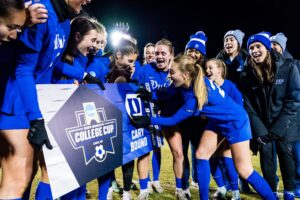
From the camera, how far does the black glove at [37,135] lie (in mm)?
2231

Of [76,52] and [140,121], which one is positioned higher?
[76,52]

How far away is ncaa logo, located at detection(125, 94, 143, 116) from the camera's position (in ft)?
12.3

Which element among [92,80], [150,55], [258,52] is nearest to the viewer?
[92,80]

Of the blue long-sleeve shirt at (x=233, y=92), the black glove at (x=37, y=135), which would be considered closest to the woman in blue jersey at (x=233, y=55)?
the blue long-sleeve shirt at (x=233, y=92)

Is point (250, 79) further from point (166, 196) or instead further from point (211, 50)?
point (211, 50)

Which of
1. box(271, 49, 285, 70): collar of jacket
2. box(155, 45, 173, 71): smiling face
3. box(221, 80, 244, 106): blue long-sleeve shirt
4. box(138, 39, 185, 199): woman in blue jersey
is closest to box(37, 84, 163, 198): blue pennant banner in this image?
box(138, 39, 185, 199): woman in blue jersey

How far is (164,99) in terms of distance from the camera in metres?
4.43

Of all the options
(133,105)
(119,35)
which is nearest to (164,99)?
(133,105)

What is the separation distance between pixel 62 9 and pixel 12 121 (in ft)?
2.77

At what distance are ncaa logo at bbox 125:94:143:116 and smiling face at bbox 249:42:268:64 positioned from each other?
4.78ft

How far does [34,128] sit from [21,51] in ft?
1.66

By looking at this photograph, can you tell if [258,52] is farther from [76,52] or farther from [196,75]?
[76,52]

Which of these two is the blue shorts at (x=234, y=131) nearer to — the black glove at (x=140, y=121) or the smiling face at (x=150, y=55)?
the black glove at (x=140, y=121)

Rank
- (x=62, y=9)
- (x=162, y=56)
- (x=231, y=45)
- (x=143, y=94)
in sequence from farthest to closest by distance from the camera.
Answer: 1. (x=231, y=45)
2. (x=162, y=56)
3. (x=143, y=94)
4. (x=62, y=9)
